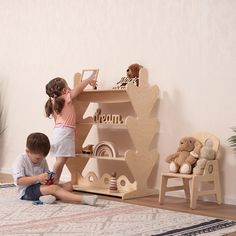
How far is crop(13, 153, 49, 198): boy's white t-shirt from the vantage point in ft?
9.42

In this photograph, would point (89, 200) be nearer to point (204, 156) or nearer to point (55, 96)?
point (204, 156)

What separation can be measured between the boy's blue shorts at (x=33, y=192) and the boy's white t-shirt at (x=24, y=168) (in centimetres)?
3

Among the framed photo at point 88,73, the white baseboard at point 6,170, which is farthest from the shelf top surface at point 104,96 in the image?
the white baseboard at point 6,170

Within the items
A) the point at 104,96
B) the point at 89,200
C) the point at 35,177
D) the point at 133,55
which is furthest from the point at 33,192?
the point at 133,55

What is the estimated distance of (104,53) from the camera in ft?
12.5

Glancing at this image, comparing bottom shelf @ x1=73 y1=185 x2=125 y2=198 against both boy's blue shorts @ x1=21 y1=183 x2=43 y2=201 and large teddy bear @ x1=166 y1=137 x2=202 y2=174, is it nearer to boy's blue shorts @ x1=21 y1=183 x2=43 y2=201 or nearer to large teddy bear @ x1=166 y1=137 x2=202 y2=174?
large teddy bear @ x1=166 y1=137 x2=202 y2=174

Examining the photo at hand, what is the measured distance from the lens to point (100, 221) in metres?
2.33

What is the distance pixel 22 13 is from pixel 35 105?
0.92 m

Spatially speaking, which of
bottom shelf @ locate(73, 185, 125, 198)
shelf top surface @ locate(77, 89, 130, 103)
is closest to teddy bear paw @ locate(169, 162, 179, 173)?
bottom shelf @ locate(73, 185, 125, 198)

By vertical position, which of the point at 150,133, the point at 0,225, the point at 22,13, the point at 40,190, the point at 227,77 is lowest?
the point at 0,225

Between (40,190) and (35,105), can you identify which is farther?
(35,105)

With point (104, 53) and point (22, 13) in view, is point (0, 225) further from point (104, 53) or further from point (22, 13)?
point (22, 13)

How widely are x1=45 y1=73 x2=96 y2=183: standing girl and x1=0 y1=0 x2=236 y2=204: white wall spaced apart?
1.30ft

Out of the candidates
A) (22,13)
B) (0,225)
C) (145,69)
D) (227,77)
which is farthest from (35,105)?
(0,225)
